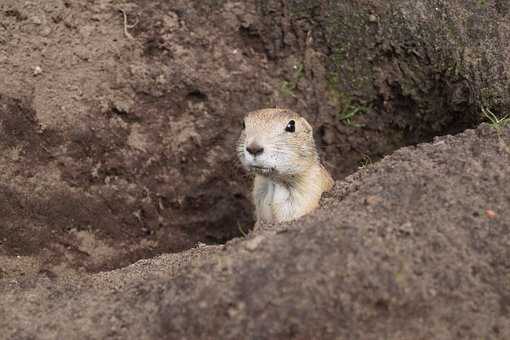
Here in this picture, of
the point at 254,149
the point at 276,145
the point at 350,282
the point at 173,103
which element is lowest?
the point at 173,103

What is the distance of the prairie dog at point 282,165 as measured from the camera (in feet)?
17.1

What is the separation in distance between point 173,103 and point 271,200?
1571 mm

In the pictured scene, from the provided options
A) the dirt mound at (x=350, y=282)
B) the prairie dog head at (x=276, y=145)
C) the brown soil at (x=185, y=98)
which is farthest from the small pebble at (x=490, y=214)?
the brown soil at (x=185, y=98)

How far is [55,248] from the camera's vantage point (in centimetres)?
569

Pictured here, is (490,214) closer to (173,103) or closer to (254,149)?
(254,149)

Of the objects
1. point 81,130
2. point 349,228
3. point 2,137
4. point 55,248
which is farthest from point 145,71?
point 349,228

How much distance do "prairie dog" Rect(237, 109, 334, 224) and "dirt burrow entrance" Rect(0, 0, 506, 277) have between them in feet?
2.79

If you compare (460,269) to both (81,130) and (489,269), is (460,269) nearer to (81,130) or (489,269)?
(489,269)

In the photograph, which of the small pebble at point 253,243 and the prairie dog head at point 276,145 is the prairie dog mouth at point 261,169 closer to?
the prairie dog head at point 276,145

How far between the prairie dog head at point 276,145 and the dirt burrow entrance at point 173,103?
1.12 meters

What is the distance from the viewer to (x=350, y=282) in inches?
133

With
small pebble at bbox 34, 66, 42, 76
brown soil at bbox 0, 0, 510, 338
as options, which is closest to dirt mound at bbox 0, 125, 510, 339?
brown soil at bbox 0, 0, 510, 338

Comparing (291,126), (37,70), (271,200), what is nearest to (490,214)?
(291,126)

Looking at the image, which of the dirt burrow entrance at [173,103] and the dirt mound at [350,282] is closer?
the dirt mound at [350,282]
